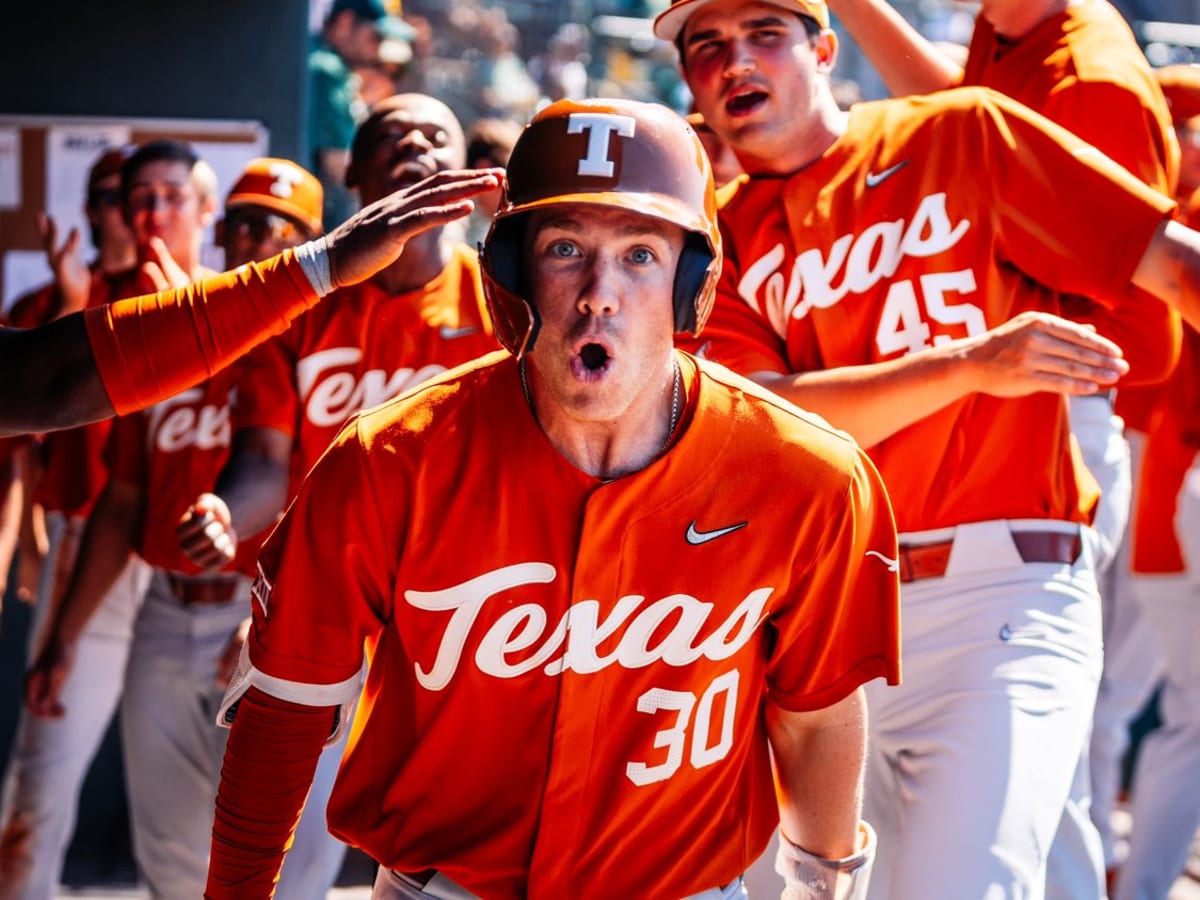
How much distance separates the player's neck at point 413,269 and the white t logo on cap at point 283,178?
73 centimetres

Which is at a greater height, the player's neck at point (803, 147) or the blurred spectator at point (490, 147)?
the player's neck at point (803, 147)

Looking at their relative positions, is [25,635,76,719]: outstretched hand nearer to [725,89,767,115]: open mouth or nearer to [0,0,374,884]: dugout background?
[0,0,374,884]: dugout background

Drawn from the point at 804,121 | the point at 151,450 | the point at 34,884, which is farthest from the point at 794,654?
the point at 34,884

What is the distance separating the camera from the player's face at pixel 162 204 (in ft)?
16.2

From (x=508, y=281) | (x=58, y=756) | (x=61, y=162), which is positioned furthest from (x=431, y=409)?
(x=61, y=162)

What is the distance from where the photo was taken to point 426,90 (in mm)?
7496

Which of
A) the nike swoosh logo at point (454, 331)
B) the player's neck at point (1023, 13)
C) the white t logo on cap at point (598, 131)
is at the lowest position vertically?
the nike swoosh logo at point (454, 331)

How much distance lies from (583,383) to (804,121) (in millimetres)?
1196

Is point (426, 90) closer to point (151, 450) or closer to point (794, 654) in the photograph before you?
point (151, 450)

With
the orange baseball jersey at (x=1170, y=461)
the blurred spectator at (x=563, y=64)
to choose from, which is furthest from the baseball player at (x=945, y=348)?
the blurred spectator at (x=563, y=64)

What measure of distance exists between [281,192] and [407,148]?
74 cm

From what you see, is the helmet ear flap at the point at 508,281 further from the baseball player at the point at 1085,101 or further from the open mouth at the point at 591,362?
the baseball player at the point at 1085,101

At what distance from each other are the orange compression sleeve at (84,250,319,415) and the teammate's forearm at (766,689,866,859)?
1.08 metres

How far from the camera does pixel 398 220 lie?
8.43 feet
